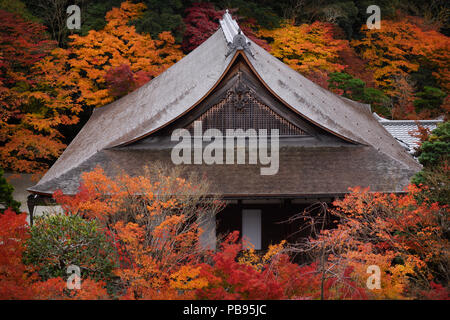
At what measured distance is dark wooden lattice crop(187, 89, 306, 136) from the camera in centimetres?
1312

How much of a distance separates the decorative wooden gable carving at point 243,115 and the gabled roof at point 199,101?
489 millimetres

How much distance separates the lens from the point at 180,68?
1914 centimetres

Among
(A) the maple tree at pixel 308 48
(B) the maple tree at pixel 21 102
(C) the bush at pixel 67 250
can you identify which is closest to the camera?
(C) the bush at pixel 67 250

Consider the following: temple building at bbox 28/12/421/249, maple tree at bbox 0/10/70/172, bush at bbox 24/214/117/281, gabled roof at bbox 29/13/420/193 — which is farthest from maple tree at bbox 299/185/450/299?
maple tree at bbox 0/10/70/172

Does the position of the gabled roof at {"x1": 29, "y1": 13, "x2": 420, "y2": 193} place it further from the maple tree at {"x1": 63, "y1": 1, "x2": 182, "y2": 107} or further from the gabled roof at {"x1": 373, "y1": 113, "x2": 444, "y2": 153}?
the maple tree at {"x1": 63, "y1": 1, "x2": 182, "y2": 107}

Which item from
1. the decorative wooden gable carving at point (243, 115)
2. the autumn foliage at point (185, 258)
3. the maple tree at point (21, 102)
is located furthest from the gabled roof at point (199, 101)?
the autumn foliage at point (185, 258)

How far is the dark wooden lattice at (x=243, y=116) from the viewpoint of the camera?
43.1 feet

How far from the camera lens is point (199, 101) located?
1277 centimetres
